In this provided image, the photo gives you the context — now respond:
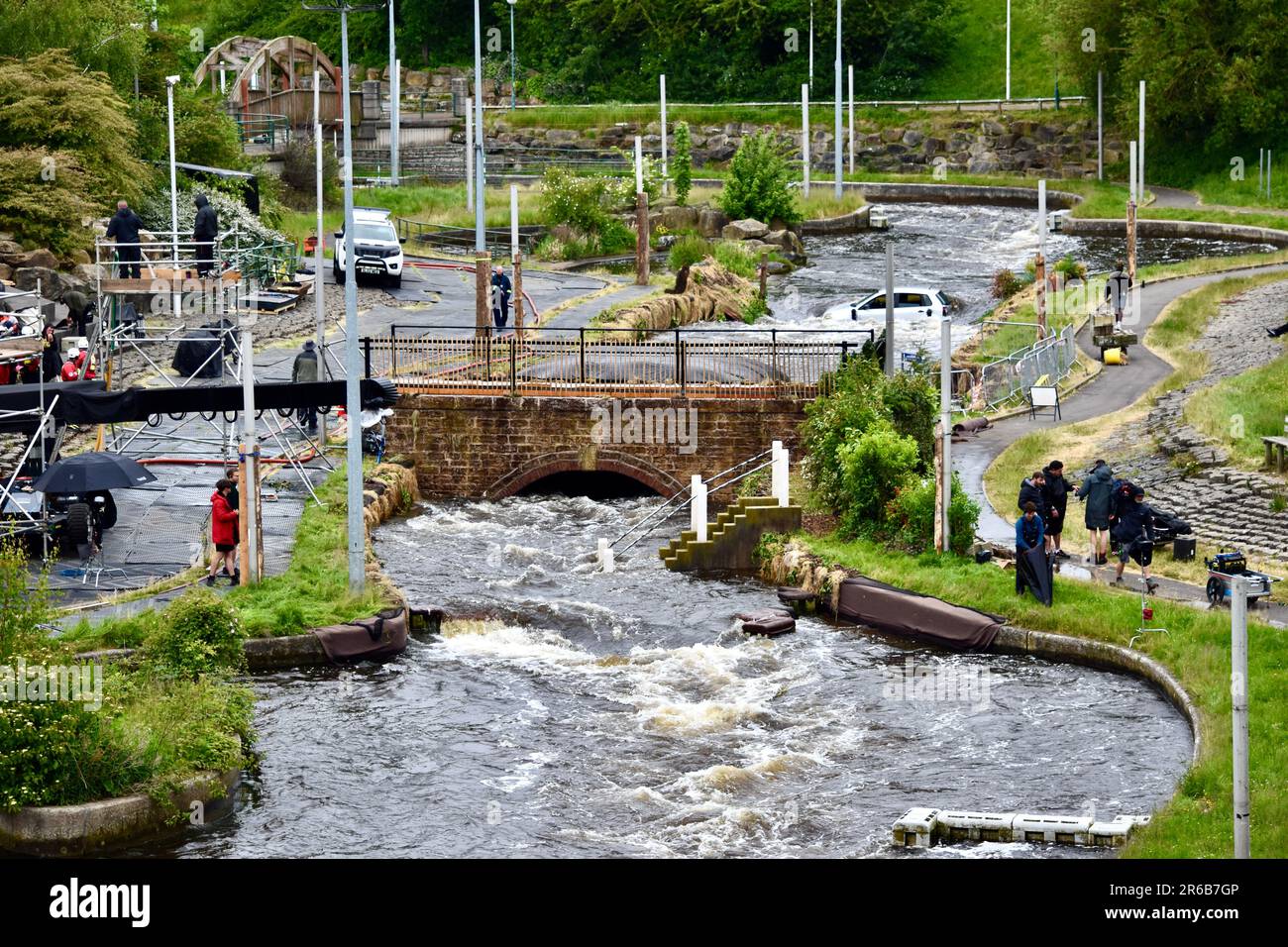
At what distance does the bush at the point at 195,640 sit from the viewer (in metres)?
24.4

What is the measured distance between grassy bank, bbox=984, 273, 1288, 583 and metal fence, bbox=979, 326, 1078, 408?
2.24 metres

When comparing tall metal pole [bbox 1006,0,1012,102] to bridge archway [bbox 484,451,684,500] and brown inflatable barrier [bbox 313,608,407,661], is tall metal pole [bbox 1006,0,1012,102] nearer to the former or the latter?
bridge archway [bbox 484,451,684,500]

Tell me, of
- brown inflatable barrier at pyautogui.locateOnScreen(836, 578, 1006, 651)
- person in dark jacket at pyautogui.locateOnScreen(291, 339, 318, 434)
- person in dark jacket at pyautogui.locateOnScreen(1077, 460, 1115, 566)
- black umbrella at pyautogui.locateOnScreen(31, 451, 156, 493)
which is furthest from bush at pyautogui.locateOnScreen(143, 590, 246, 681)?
person in dark jacket at pyautogui.locateOnScreen(291, 339, 318, 434)

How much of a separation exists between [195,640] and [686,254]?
1450 inches

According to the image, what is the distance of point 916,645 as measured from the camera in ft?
95.3

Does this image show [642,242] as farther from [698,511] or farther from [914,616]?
[914,616]

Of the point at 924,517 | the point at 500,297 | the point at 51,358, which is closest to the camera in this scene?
the point at 924,517

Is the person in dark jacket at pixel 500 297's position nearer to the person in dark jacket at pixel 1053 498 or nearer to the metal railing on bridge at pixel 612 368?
the metal railing on bridge at pixel 612 368

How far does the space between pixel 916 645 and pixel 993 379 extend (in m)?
13.8

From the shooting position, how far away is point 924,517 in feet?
104

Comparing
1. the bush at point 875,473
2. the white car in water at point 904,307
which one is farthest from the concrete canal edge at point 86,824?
the white car in water at point 904,307

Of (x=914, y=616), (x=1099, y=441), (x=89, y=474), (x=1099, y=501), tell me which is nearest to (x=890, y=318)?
(x=1099, y=441)

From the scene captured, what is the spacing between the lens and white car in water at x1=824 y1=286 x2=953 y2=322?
178ft
